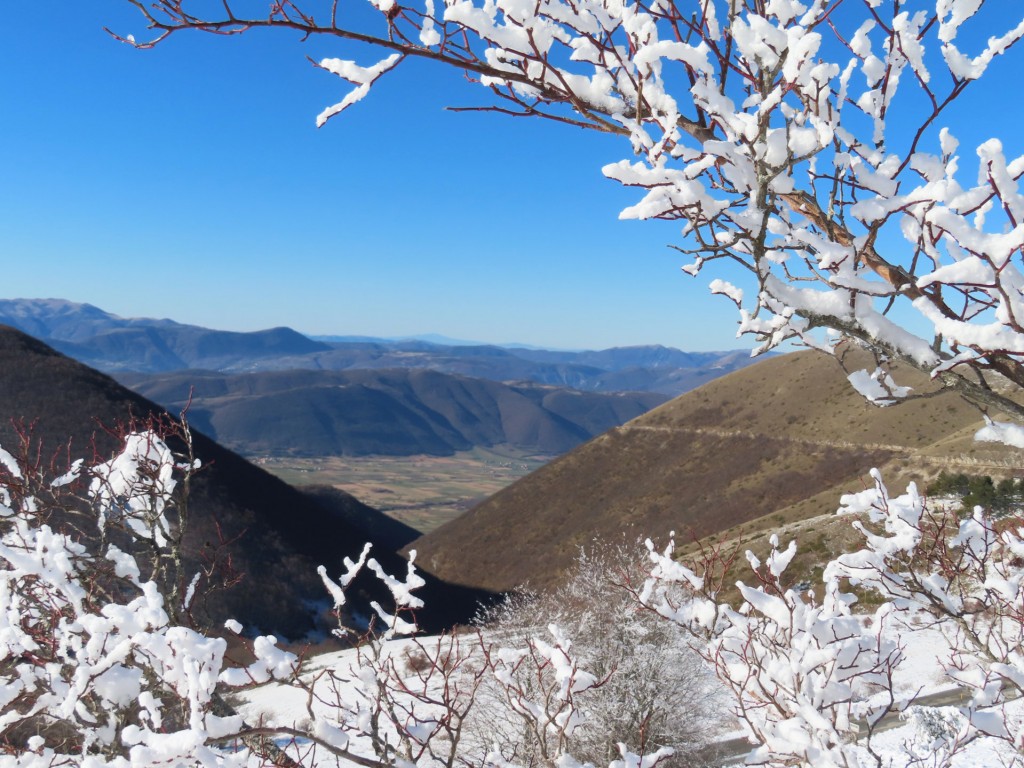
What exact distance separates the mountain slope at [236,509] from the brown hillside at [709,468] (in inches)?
454

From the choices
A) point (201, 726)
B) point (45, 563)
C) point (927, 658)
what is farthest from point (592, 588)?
point (201, 726)

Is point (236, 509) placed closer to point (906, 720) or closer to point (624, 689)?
point (624, 689)

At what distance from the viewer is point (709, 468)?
69938 mm

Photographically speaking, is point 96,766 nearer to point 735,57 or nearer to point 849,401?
point 735,57

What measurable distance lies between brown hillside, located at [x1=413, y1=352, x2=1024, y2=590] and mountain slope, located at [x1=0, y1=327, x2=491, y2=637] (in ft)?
37.8

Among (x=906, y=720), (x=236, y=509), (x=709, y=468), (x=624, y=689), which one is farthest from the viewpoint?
(x=709, y=468)

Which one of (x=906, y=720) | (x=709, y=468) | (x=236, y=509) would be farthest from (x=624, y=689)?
(x=709, y=468)

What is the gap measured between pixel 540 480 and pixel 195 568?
49554 millimetres

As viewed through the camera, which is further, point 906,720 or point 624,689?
point 624,689

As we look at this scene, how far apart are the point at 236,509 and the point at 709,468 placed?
47315 millimetres

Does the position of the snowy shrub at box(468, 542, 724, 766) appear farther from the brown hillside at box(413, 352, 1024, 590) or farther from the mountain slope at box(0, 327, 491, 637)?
the brown hillside at box(413, 352, 1024, 590)

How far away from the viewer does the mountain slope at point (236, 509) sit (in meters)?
43.9

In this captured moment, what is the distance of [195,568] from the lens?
37.8 m

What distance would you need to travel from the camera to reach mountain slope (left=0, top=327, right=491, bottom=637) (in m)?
43.9
